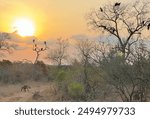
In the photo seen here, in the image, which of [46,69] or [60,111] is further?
[46,69]

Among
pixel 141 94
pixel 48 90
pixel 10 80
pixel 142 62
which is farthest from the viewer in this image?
pixel 10 80

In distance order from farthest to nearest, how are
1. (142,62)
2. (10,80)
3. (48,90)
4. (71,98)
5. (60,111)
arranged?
(10,80) < (48,90) < (71,98) < (142,62) < (60,111)

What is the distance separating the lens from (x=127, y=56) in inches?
434

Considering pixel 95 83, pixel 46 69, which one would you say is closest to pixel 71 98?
pixel 95 83

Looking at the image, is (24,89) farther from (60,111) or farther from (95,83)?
(60,111)

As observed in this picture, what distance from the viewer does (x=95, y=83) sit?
750 inches

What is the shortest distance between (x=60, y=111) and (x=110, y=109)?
703 mm

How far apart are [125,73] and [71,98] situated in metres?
10.4

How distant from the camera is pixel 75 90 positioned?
21.2 metres

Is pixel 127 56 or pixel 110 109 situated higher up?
pixel 127 56

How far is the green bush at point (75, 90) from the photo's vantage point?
67.8 feet

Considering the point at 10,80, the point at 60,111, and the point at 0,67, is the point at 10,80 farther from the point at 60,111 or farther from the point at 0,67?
the point at 60,111

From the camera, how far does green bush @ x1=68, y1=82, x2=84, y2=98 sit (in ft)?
67.8

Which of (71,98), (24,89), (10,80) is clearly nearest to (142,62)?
(71,98)
